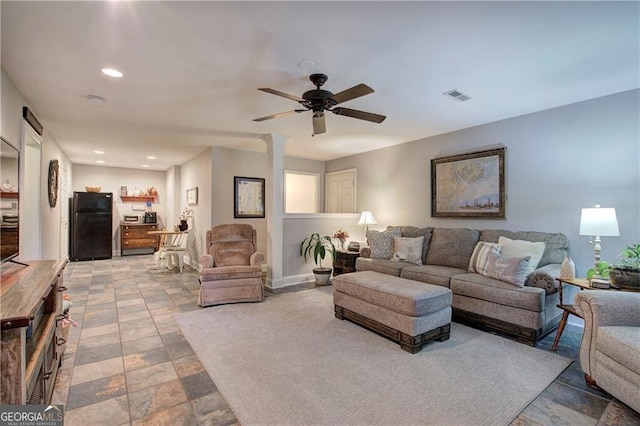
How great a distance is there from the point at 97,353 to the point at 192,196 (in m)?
4.53

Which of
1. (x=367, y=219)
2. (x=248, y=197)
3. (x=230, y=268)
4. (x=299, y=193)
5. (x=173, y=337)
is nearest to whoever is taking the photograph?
(x=173, y=337)

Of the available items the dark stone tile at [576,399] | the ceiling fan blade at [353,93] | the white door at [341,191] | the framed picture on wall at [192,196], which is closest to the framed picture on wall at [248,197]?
the framed picture on wall at [192,196]

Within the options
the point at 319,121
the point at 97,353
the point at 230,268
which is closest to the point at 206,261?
the point at 230,268

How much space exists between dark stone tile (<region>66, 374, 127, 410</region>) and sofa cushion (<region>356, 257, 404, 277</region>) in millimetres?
3074

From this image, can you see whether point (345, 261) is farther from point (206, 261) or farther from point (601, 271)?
point (601, 271)

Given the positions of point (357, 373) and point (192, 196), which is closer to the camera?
point (357, 373)

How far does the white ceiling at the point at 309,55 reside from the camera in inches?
73.8

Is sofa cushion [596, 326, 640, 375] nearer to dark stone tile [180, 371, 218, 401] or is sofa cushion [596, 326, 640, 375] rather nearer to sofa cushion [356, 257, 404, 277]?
sofa cushion [356, 257, 404, 277]

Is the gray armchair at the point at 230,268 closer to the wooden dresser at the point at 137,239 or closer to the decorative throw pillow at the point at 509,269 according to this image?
the decorative throw pillow at the point at 509,269

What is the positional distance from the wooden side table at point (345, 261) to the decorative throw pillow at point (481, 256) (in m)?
1.83

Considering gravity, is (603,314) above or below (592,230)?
below

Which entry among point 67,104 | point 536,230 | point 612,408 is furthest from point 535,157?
point 67,104

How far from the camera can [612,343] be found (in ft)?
6.48

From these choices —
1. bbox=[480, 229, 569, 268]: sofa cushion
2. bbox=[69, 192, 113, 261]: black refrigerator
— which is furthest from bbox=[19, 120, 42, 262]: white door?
bbox=[480, 229, 569, 268]: sofa cushion
